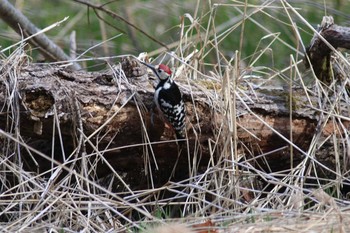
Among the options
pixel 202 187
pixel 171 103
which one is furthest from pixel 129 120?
pixel 202 187

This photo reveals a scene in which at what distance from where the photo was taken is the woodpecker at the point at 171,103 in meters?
3.91

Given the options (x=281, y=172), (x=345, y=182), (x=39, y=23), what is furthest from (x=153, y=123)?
(x=39, y=23)

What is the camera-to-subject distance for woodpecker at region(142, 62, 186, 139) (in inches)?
154

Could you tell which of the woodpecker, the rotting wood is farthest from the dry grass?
the woodpecker

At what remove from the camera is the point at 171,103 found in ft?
12.8

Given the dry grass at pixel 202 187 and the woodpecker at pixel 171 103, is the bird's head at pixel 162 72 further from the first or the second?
the dry grass at pixel 202 187

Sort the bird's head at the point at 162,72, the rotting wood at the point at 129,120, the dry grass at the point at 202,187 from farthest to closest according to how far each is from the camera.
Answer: the bird's head at the point at 162,72
the rotting wood at the point at 129,120
the dry grass at the point at 202,187

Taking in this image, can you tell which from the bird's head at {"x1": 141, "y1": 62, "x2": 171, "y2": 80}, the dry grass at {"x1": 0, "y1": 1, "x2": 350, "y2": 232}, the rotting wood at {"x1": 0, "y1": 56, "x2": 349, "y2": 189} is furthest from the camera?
the bird's head at {"x1": 141, "y1": 62, "x2": 171, "y2": 80}

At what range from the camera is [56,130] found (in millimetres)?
3945

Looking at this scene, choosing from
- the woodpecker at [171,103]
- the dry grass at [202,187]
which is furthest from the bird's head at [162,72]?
the dry grass at [202,187]

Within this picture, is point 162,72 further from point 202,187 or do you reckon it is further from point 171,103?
point 202,187

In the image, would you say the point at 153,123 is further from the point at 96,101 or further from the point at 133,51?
the point at 133,51

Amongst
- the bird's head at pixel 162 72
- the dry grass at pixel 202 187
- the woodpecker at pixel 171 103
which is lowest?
the dry grass at pixel 202 187

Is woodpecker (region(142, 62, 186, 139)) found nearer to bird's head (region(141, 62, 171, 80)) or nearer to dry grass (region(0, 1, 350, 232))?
bird's head (region(141, 62, 171, 80))
